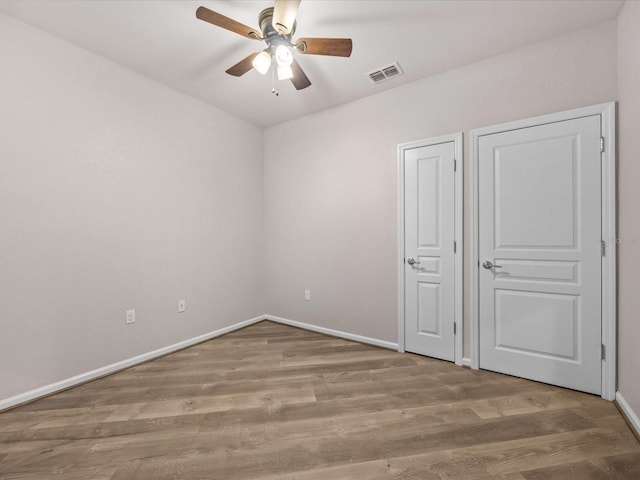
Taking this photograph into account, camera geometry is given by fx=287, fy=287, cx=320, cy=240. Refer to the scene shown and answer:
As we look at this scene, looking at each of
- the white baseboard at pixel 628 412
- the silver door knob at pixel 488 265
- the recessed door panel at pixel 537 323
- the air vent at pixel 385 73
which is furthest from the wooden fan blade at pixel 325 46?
the white baseboard at pixel 628 412

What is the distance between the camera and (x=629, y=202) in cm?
188

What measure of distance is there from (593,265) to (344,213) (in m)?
2.24

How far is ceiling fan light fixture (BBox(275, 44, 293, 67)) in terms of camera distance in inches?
74.4

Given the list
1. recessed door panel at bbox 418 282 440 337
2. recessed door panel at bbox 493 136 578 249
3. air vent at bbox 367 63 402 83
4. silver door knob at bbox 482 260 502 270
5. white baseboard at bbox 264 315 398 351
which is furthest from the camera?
white baseboard at bbox 264 315 398 351

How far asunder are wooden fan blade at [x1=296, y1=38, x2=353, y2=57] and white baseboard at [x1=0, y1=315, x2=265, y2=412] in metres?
3.04

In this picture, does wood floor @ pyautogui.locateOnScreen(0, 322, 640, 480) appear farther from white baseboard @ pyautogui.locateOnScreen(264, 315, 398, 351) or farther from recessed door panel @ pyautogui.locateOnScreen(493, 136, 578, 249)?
recessed door panel @ pyautogui.locateOnScreen(493, 136, 578, 249)

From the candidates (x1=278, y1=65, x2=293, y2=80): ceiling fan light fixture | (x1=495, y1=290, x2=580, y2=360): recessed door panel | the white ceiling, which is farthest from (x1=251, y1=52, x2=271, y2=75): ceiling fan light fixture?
(x1=495, y1=290, x2=580, y2=360): recessed door panel

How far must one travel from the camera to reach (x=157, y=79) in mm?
2918

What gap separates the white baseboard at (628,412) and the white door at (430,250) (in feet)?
3.59

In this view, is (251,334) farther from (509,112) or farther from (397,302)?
(509,112)

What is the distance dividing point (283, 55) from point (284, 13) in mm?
277

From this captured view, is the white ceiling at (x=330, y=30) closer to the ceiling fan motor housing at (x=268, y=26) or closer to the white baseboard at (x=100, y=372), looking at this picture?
the ceiling fan motor housing at (x=268, y=26)

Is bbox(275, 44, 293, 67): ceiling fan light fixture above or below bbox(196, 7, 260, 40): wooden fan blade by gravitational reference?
below

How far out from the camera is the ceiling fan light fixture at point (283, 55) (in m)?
1.89
